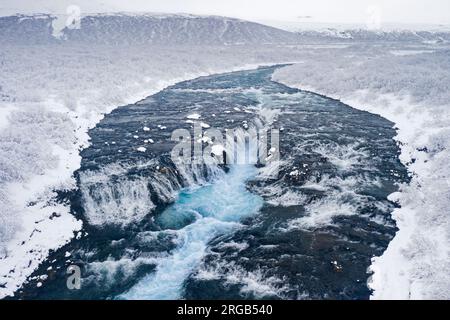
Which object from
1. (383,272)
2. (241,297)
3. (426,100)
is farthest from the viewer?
(426,100)

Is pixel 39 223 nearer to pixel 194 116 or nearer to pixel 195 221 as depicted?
pixel 195 221

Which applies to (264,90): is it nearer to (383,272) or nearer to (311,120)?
(311,120)

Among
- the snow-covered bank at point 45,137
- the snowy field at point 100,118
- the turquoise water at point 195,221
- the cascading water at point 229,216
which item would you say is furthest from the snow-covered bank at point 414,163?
the snow-covered bank at point 45,137

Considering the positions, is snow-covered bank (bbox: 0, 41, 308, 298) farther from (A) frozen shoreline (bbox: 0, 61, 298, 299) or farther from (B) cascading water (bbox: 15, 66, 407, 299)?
(B) cascading water (bbox: 15, 66, 407, 299)

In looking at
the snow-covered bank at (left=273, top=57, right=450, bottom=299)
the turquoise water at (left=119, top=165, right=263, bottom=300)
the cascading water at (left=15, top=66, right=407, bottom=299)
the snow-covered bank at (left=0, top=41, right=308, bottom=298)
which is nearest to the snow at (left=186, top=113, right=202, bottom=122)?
the cascading water at (left=15, top=66, right=407, bottom=299)

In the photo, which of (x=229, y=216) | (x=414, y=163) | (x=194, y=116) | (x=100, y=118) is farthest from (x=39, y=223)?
(x=414, y=163)

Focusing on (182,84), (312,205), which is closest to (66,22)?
(182,84)
